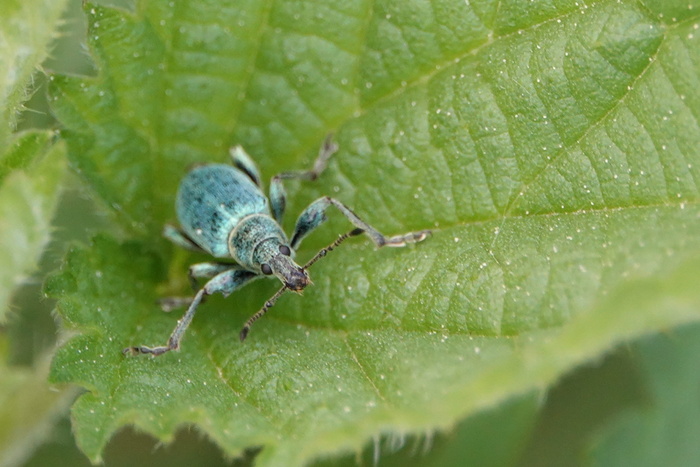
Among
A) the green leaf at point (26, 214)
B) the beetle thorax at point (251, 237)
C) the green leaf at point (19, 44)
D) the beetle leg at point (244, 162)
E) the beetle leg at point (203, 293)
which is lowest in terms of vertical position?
the beetle leg at point (203, 293)

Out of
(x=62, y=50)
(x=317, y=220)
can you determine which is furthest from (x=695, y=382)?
(x=62, y=50)

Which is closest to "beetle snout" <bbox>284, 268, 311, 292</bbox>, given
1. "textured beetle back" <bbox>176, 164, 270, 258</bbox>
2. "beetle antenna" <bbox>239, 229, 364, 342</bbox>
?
"beetle antenna" <bbox>239, 229, 364, 342</bbox>

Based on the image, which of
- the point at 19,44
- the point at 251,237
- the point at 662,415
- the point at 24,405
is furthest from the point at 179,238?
the point at 662,415

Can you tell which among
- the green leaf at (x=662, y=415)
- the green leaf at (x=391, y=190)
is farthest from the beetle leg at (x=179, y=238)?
the green leaf at (x=662, y=415)

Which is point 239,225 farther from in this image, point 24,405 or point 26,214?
point 26,214

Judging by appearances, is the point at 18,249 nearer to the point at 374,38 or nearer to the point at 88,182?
the point at 88,182

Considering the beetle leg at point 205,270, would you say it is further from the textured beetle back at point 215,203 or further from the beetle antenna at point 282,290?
the beetle antenna at point 282,290
